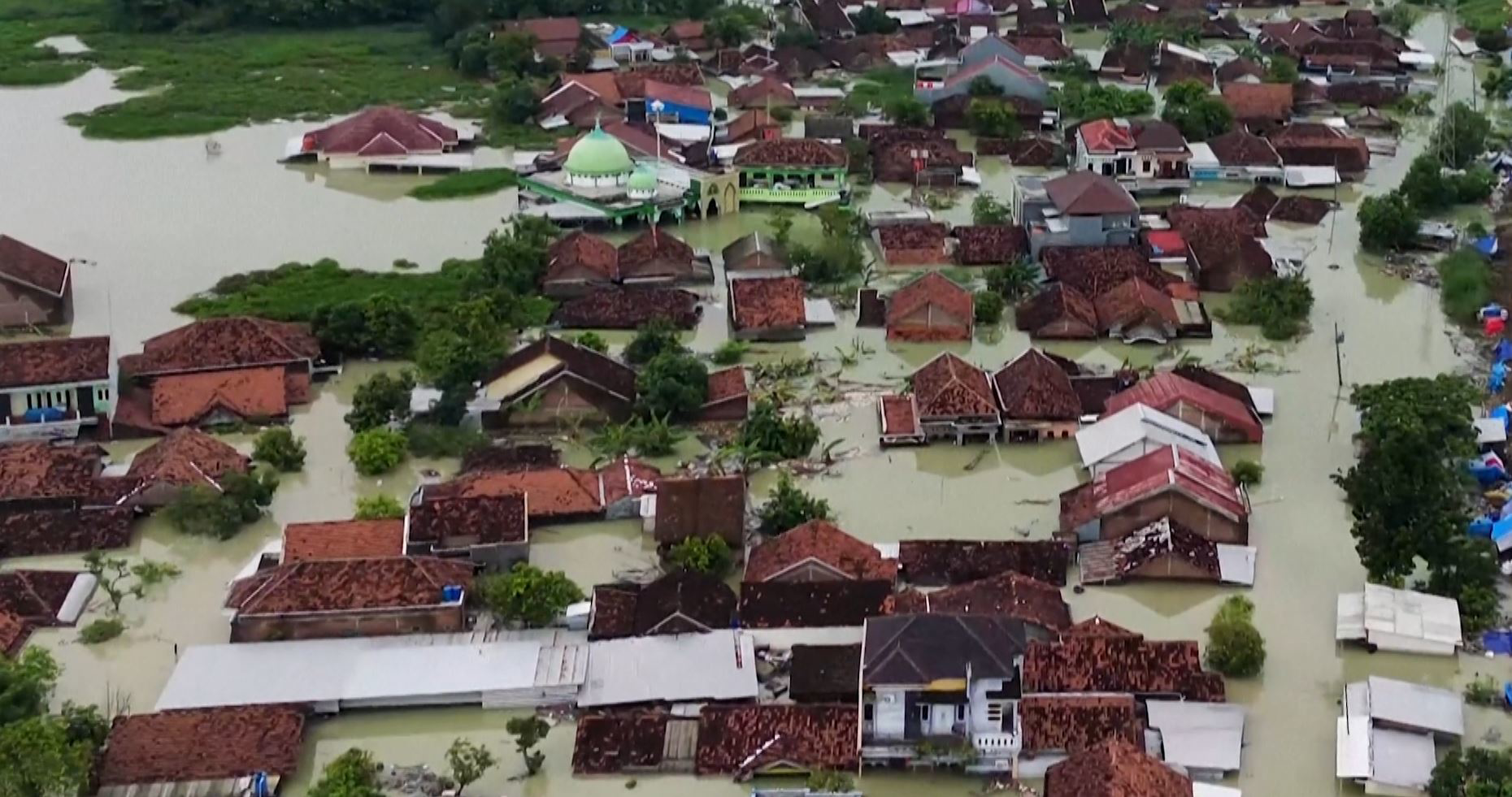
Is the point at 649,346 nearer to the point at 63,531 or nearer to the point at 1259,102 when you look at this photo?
the point at 63,531

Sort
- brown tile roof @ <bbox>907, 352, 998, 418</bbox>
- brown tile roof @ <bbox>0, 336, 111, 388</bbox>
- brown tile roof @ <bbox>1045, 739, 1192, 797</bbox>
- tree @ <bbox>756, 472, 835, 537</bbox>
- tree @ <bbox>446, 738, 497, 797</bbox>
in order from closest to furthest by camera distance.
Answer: brown tile roof @ <bbox>1045, 739, 1192, 797</bbox> < tree @ <bbox>446, 738, 497, 797</bbox> < tree @ <bbox>756, 472, 835, 537</bbox> < brown tile roof @ <bbox>907, 352, 998, 418</bbox> < brown tile roof @ <bbox>0, 336, 111, 388</bbox>

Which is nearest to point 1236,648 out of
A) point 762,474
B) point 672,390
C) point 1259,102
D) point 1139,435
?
point 1139,435

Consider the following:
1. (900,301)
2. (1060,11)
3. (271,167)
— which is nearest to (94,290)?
(271,167)

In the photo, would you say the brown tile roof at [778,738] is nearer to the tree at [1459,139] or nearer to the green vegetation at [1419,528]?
the green vegetation at [1419,528]

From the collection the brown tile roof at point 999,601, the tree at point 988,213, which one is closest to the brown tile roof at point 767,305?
the tree at point 988,213

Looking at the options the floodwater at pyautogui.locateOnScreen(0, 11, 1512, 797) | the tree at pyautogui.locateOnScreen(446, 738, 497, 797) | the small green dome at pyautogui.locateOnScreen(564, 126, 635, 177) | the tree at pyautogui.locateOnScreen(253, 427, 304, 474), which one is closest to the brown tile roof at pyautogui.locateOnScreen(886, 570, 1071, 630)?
the floodwater at pyautogui.locateOnScreen(0, 11, 1512, 797)

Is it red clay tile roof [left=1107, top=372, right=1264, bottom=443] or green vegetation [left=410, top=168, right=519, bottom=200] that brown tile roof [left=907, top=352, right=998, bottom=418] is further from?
green vegetation [left=410, top=168, right=519, bottom=200]

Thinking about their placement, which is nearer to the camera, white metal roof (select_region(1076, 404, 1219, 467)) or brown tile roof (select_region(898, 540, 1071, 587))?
brown tile roof (select_region(898, 540, 1071, 587))
